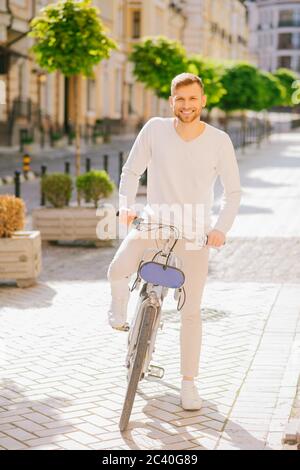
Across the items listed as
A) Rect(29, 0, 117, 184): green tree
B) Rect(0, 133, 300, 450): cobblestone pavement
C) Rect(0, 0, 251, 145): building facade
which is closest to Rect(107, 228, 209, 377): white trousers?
Rect(0, 133, 300, 450): cobblestone pavement

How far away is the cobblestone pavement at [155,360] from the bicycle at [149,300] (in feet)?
0.91

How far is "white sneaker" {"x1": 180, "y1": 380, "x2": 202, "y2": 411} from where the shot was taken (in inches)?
217

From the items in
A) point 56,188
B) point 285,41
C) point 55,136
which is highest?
point 285,41

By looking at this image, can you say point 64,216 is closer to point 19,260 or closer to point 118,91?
point 19,260

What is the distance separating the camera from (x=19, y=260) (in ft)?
30.6

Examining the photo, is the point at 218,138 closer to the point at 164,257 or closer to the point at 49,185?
the point at 164,257

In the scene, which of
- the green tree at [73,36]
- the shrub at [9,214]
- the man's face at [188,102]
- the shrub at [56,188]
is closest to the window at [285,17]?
the green tree at [73,36]

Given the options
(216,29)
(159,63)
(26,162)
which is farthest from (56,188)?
(216,29)

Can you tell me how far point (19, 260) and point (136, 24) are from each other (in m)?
42.7

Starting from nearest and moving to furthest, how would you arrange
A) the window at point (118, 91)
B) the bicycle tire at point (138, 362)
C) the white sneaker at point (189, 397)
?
the bicycle tire at point (138, 362), the white sneaker at point (189, 397), the window at point (118, 91)

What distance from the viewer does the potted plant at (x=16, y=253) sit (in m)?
9.33

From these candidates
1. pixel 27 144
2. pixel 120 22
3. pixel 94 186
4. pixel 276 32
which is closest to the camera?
pixel 94 186

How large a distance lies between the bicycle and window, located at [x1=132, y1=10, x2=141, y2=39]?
1824 inches

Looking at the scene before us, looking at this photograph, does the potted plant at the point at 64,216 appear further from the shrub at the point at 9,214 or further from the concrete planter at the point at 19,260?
the concrete planter at the point at 19,260
